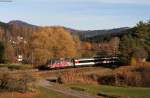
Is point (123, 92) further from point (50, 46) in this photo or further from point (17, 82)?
point (50, 46)

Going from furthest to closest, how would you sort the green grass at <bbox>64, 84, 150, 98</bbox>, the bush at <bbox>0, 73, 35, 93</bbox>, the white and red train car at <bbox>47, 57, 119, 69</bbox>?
the white and red train car at <bbox>47, 57, 119, 69</bbox> < the bush at <bbox>0, 73, 35, 93</bbox> < the green grass at <bbox>64, 84, 150, 98</bbox>

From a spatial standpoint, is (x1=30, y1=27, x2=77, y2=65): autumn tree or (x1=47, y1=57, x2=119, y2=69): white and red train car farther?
(x1=30, y1=27, x2=77, y2=65): autumn tree

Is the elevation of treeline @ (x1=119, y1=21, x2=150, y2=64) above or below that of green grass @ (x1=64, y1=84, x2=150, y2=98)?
above

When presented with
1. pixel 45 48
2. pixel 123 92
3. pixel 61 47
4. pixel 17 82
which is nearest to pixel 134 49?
pixel 61 47

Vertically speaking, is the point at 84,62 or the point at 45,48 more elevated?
the point at 45,48

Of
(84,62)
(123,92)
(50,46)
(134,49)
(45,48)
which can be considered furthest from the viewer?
(50,46)

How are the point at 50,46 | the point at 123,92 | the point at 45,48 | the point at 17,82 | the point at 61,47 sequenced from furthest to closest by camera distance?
the point at 61,47 < the point at 50,46 < the point at 45,48 < the point at 123,92 < the point at 17,82

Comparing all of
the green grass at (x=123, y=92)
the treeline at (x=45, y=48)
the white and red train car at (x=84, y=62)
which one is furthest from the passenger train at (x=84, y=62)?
the green grass at (x=123, y=92)

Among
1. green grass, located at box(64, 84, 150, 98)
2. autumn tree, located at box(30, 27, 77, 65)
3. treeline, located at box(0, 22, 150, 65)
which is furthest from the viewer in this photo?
autumn tree, located at box(30, 27, 77, 65)

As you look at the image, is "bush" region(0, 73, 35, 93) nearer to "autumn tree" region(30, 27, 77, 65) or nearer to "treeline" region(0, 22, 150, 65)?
"treeline" region(0, 22, 150, 65)

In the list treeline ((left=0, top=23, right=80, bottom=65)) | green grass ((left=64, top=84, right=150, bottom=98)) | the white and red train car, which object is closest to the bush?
green grass ((left=64, top=84, right=150, bottom=98))

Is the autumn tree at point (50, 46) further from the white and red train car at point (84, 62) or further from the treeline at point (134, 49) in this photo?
the treeline at point (134, 49)

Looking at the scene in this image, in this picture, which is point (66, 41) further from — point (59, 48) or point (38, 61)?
point (38, 61)

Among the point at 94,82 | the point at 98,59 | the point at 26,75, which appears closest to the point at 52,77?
the point at 94,82
